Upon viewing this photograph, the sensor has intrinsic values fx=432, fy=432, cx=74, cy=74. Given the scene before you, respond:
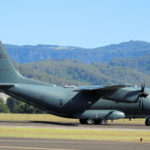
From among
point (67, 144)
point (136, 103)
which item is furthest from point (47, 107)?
point (67, 144)

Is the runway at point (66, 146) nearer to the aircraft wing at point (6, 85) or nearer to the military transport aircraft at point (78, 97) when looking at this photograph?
the aircraft wing at point (6, 85)

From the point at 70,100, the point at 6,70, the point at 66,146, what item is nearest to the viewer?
the point at 66,146

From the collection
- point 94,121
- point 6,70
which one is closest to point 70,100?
point 94,121

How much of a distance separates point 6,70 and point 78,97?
382 inches

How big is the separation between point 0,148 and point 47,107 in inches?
1064

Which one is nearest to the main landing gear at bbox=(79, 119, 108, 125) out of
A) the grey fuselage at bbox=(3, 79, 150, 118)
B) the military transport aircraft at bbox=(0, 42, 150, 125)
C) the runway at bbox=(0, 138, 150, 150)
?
the military transport aircraft at bbox=(0, 42, 150, 125)

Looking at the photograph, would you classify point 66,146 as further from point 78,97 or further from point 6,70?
point 6,70

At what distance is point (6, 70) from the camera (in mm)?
54188

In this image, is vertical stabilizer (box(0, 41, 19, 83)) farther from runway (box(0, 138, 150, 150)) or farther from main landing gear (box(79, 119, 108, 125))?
runway (box(0, 138, 150, 150))

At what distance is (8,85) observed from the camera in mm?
53219

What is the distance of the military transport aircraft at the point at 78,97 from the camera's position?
54031mm

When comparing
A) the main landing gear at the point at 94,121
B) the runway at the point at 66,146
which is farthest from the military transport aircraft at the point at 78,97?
the runway at the point at 66,146

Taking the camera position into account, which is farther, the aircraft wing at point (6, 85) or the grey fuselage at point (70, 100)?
the grey fuselage at point (70, 100)

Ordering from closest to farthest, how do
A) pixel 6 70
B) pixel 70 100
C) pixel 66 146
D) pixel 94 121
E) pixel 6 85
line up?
pixel 66 146 → pixel 6 85 → pixel 6 70 → pixel 70 100 → pixel 94 121
